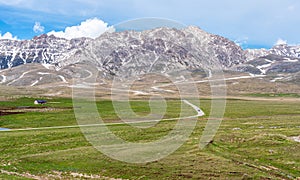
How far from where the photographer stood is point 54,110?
336ft

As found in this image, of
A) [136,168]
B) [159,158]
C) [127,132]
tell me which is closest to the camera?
[136,168]

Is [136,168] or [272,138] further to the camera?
[272,138]

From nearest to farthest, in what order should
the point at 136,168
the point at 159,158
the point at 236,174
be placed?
the point at 236,174, the point at 136,168, the point at 159,158

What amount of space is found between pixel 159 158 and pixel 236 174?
34.5ft

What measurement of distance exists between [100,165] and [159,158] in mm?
7897

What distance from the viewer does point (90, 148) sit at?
1810 inches

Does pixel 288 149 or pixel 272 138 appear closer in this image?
pixel 288 149

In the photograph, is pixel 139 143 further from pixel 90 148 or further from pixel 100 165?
pixel 100 165

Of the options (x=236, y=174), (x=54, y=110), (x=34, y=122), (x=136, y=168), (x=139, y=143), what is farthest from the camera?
(x=54, y=110)

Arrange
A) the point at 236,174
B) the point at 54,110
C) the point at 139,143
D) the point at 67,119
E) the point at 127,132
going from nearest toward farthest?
the point at 236,174
the point at 139,143
the point at 127,132
the point at 67,119
the point at 54,110

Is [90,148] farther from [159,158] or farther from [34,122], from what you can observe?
[34,122]

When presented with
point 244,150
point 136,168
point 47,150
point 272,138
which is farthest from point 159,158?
point 272,138

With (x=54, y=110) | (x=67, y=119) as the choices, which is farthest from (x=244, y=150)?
(x=54, y=110)

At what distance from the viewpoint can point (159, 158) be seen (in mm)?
39375
